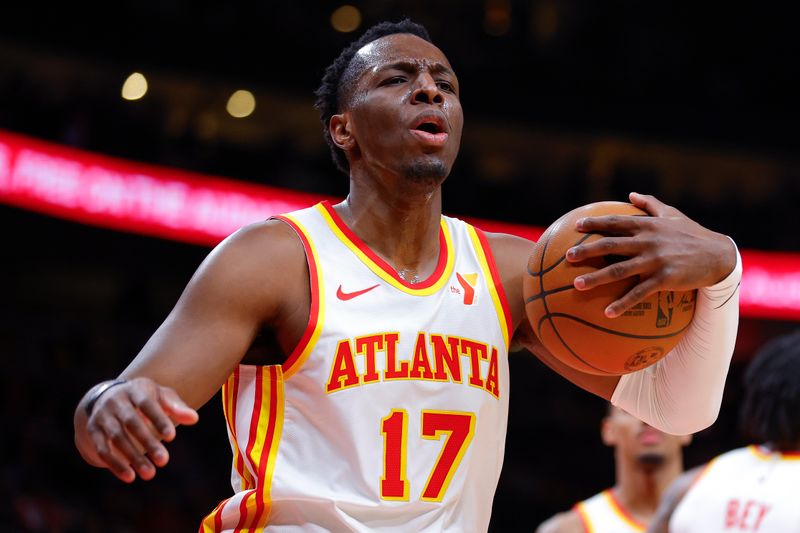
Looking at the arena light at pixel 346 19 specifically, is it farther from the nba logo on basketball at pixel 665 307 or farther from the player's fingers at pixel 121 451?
the player's fingers at pixel 121 451

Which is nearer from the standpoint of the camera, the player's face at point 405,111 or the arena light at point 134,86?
the player's face at point 405,111

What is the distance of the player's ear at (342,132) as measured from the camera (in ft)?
10.2

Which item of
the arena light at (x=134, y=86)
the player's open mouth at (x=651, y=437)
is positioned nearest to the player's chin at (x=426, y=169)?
the player's open mouth at (x=651, y=437)

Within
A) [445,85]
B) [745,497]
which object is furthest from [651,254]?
[745,497]

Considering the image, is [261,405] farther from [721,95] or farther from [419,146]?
[721,95]

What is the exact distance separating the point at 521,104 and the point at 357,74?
34.7 ft

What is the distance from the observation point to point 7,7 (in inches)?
459

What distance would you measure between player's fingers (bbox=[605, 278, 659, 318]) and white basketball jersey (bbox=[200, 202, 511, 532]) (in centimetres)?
46

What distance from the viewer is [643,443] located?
572 centimetres

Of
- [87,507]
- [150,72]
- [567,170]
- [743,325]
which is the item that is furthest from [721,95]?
[87,507]

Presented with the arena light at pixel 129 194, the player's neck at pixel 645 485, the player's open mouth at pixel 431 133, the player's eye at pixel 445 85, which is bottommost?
the player's neck at pixel 645 485

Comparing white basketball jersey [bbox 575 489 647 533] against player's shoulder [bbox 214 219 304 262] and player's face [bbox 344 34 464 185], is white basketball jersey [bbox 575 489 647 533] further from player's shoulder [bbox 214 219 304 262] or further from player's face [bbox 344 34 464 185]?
player's shoulder [bbox 214 219 304 262]

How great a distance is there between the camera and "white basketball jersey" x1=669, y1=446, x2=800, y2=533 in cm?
410

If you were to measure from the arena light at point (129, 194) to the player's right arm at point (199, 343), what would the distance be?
735 centimetres
